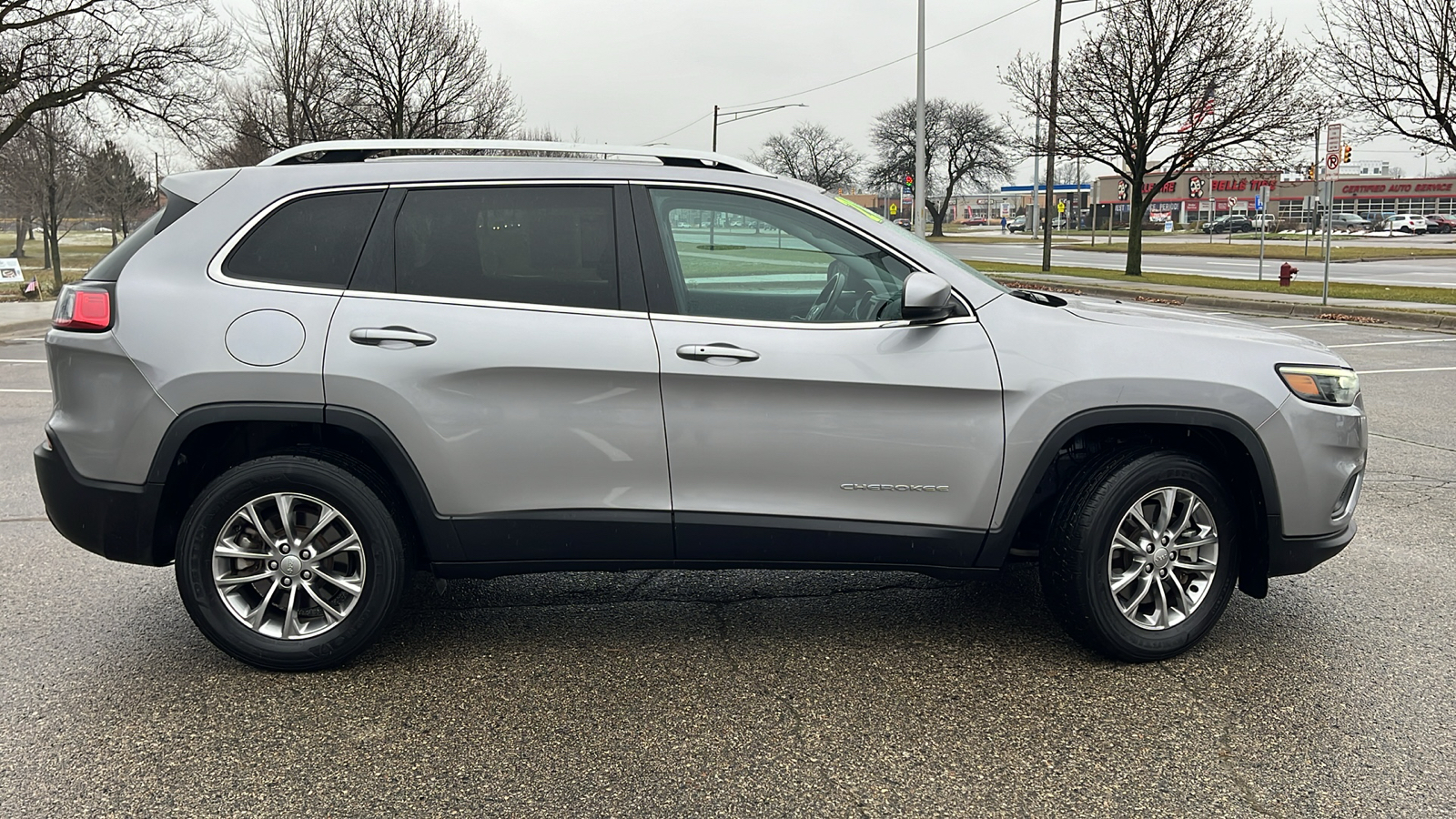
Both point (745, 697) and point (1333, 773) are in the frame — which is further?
point (745, 697)

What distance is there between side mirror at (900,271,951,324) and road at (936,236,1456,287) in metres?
28.0

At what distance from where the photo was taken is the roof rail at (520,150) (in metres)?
3.96

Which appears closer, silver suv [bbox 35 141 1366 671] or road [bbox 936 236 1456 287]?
silver suv [bbox 35 141 1366 671]

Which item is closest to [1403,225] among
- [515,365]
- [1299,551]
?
[1299,551]

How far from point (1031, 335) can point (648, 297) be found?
1.30 m

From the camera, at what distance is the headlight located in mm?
3906

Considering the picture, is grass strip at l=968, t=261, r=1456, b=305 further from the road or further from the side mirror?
the side mirror

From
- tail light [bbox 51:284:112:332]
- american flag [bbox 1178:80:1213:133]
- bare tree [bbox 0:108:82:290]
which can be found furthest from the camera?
bare tree [bbox 0:108:82:290]

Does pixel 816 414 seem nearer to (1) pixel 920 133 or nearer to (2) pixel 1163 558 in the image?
(2) pixel 1163 558

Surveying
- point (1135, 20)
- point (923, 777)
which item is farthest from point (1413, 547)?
point (1135, 20)

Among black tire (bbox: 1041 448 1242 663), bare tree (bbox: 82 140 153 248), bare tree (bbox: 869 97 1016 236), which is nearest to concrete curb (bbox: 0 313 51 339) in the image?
black tire (bbox: 1041 448 1242 663)

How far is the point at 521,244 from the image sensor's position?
3.85 m

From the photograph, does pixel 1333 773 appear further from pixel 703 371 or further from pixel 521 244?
pixel 521 244

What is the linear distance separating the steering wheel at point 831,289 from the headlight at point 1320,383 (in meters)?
1.54
